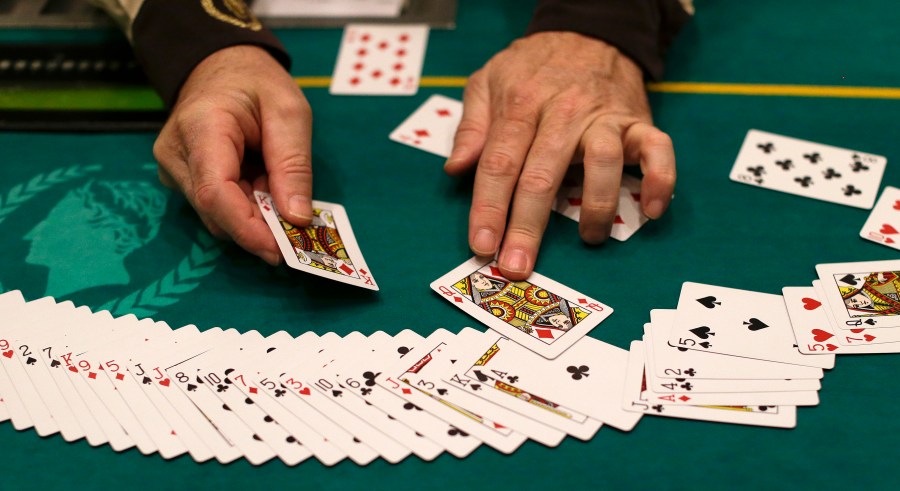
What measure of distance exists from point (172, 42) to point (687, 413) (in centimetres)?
156

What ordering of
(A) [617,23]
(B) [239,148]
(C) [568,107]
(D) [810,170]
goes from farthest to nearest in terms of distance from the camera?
(A) [617,23], (D) [810,170], (C) [568,107], (B) [239,148]

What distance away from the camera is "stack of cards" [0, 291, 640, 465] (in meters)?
1.46

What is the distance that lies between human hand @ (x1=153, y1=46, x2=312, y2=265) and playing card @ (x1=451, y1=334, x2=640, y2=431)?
0.51m

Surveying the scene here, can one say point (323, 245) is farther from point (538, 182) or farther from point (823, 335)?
point (823, 335)

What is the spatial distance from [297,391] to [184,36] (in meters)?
1.07

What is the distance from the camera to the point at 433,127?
222cm

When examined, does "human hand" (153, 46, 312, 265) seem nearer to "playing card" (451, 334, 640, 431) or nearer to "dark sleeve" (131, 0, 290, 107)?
"dark sleeve" (131, 0, 290, 107)

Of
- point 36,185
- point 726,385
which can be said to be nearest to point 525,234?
point 726,385

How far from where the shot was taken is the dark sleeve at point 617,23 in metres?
2.16

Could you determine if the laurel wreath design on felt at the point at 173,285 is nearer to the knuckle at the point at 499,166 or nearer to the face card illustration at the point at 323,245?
the face card illustration at the point at 323,245

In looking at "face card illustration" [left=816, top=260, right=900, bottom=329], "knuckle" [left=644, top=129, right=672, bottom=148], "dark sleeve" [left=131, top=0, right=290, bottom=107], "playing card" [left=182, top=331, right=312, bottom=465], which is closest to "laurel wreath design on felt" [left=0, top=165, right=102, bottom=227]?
"dark sleeve" [left=131, top=0, right=290, bottom=107]

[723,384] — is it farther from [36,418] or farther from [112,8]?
[112,8]

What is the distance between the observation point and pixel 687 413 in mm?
1477

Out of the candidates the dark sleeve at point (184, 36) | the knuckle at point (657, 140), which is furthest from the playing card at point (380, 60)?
the knuckle at point (657, 140)
